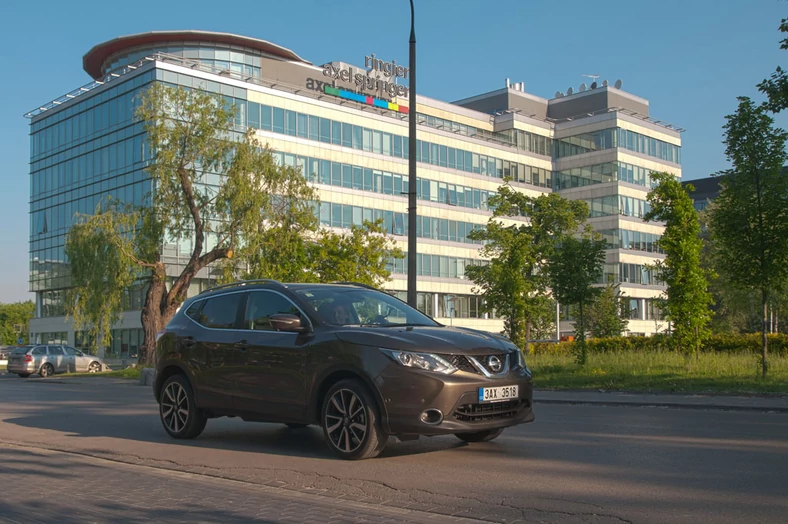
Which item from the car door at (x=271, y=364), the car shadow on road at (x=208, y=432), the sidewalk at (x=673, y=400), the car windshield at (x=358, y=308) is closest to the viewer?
the car door at (x=271, y=364)

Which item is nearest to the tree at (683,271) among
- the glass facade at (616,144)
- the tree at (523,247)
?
the tree at (523,247)

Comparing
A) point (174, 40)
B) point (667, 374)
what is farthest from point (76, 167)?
point (667, 374)

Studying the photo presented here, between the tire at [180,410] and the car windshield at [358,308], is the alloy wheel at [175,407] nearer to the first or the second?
the tire at [180,410]

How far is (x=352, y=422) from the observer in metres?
8.15

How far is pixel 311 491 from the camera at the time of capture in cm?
689

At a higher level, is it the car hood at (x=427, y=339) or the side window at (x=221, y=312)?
the side window at (x=221, y=312)

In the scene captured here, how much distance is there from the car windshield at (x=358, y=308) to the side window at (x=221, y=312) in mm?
1038

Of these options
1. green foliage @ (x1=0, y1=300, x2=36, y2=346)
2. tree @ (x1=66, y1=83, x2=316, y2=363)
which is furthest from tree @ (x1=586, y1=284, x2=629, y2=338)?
green foliage @ (x1=0, y1=300, x2=36, y2=346)

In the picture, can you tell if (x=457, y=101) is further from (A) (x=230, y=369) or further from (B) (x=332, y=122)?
(A) (x=230, y=369)

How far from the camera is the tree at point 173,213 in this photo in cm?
3441

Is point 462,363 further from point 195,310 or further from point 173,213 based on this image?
point 173,213

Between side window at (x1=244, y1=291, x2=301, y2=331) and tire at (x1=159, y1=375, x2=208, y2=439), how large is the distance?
52.3 inches

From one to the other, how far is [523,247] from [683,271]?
20526mm

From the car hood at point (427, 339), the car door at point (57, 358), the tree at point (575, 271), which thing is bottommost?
the car door at point (57, 358)
